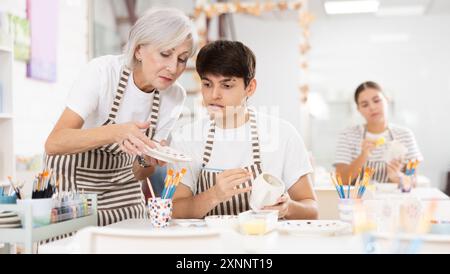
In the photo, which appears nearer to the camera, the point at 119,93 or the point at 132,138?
the point at 132,138

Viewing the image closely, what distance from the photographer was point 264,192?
72.2 inches

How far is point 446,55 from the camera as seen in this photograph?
7.22m

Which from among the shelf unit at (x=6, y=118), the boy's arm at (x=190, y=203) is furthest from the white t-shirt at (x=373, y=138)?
→ the shelf unit at (x=6, y=118)

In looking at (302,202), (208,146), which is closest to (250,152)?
(208,146)

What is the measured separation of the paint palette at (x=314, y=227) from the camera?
167 cm

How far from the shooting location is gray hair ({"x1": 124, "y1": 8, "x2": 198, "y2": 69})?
6.66ft

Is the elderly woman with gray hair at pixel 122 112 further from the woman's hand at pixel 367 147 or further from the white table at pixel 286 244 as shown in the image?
the woman's hand at pixel 367 147

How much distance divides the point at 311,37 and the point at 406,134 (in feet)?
12.8

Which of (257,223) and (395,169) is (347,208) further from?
(395,169)

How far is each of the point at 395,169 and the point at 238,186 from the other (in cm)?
173

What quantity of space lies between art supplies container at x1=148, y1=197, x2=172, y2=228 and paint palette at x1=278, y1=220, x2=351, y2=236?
0.35 m

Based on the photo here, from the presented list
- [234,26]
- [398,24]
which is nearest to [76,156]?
[234,26]

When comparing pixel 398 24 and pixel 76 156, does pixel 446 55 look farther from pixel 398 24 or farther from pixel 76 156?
pixel 76 156
